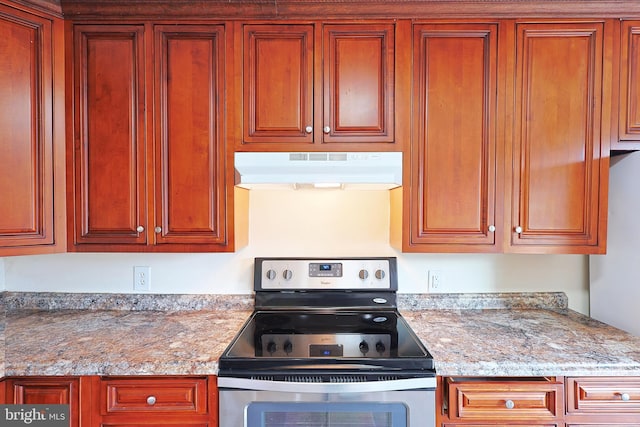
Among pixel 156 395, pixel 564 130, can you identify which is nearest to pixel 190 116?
pixel 156 395

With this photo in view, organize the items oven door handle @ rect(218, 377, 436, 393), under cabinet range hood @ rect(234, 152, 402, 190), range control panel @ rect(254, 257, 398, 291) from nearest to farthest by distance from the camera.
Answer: oven door handle @ rect(218, 377, 436, 393) → under cabinet range hood @ rect(234, 152, 402, 190) → range control panel @ rect(254, 257, 398, 291)

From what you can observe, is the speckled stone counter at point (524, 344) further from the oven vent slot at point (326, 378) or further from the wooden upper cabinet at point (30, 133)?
the wooden upper cabinet at point (30, 133)

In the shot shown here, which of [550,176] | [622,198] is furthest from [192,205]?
[622,198]

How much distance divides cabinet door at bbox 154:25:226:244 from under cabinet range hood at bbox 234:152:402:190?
0.47ft

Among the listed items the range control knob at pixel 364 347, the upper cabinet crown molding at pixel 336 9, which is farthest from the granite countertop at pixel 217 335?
the upper cabinet crown molding at pixel 336 9

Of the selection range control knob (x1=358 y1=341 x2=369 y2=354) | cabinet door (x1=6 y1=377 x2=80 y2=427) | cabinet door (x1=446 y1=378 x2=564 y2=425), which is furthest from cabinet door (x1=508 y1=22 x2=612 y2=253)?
cabinet door (x1=6 y1=377 x2=80 y2=427)

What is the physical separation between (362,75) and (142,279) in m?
1.50

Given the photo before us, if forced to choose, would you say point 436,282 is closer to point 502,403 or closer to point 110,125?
point 502,403

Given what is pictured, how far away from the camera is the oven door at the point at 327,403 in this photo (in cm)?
117

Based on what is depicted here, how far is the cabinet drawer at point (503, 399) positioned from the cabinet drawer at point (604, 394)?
2.1 inches

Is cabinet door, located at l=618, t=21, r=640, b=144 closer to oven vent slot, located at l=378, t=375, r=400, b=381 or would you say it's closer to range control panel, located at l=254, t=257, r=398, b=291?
range control panel, located at l=254, t=257, r=398, b=291

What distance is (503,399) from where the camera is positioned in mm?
1208

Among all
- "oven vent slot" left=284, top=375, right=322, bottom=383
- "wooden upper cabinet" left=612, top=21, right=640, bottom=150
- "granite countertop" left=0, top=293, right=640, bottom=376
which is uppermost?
"wooden upper cabinet" left=612, top=21, right=640, bottom=150

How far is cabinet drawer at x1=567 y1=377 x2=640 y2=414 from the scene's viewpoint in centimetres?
120
